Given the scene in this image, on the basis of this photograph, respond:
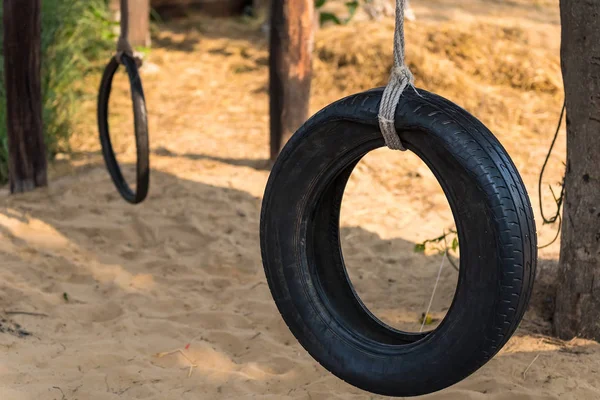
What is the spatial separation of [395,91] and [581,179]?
3.56 ft

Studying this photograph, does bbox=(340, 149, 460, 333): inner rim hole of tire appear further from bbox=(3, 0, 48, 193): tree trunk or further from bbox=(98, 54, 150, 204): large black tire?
bbox=(3, 0, 48, 193): tree trunk

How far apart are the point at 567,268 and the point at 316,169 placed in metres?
1.20

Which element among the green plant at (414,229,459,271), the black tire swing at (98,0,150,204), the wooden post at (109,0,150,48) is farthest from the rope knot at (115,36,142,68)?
the wooden post at (109,0,150,48)

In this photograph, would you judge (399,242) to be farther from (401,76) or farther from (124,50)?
(401,76)

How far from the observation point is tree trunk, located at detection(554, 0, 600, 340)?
292cm

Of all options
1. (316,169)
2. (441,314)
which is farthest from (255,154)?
(316,169)

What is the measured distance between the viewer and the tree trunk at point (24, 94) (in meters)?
4.54

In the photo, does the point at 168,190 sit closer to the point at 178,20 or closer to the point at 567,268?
the point at 567,268

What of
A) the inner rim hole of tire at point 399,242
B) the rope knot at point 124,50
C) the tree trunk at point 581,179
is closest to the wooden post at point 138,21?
the inner rim hole of tire at point 399,242

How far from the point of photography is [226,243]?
436cm

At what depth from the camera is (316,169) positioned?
2512mm

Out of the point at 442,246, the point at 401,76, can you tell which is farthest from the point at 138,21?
the point at 401,76

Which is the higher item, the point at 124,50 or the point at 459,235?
the point at 124,50

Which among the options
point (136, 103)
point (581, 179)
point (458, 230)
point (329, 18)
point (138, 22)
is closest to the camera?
point (458, 230)
